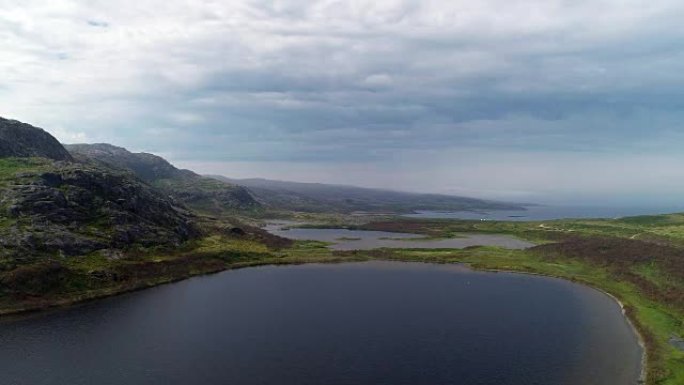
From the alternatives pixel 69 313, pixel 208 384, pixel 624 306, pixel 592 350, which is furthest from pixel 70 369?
pixel 624 306

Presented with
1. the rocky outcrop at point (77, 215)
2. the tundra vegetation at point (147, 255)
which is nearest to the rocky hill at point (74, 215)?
the rocky outcrop at point (77, 215)

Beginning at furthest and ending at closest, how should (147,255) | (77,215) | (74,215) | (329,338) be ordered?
1. (77,215)
2. (74,215)
3. (147,255)
4. (329,338)

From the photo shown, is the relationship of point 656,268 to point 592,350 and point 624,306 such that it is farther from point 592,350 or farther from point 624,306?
point 592,350

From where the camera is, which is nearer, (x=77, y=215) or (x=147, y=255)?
(x=147, y=255)

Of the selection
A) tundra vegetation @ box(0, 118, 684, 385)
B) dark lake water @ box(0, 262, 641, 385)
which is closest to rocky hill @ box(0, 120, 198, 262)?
tundra vegetation @ box(0, 118, 684, 385)

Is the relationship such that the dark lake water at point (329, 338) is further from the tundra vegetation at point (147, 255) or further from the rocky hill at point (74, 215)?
the rocky hill at point (74, 215)

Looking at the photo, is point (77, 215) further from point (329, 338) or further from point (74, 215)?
point (329, 338)

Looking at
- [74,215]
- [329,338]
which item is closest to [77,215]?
[74,215]
